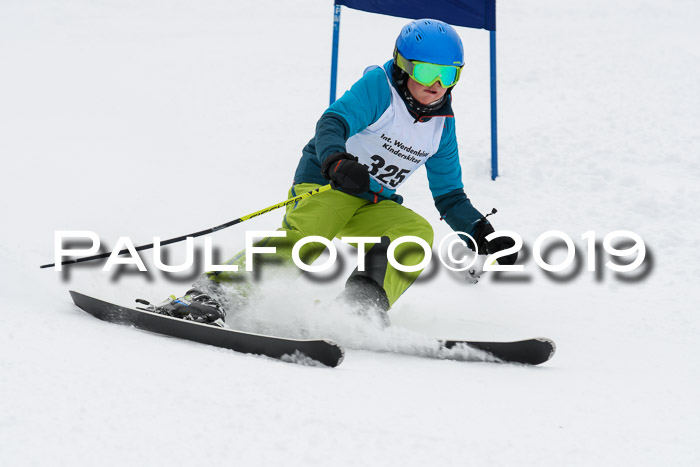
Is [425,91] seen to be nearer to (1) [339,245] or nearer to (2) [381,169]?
(2) [381,169]

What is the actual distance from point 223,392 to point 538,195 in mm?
5020

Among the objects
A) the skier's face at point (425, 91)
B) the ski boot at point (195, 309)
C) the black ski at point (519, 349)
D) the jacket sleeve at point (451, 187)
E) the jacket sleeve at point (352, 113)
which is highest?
the skier's face at point (425, 91)

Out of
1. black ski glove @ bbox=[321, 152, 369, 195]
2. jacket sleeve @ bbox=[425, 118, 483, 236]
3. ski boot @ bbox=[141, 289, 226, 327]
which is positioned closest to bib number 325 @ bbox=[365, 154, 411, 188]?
jacket sleeve @ bbox=[425, 118, 483, 236]

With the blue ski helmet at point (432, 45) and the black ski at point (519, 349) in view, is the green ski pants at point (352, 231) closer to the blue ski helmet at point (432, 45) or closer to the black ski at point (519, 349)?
the black ski at point (519, 349)

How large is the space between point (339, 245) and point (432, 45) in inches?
104

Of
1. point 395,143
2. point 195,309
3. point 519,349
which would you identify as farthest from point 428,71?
point 195,309

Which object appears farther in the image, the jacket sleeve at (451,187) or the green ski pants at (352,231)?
the jacket sleeve at (451,187)

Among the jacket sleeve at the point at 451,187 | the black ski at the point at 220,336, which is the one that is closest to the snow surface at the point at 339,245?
the black ski at the point at 220,336

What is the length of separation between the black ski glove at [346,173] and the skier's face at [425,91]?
0.69 m

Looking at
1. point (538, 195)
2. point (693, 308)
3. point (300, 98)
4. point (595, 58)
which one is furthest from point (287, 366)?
point (595, 58)

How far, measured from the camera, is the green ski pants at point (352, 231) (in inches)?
131

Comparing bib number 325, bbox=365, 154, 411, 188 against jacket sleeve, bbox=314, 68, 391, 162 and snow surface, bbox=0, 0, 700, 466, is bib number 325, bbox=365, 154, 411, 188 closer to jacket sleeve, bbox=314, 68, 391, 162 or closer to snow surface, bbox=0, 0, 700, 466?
jacket sleeve, bbox=314, 68, 391, 162

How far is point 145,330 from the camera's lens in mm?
3053

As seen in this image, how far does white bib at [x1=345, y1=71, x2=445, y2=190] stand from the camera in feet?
12.0
